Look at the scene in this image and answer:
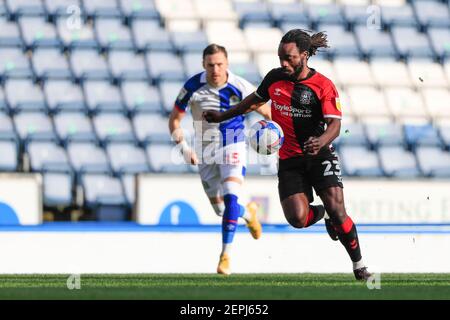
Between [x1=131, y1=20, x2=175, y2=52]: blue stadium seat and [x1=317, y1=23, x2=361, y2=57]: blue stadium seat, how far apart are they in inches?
87.0

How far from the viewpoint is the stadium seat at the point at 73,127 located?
44.7ft

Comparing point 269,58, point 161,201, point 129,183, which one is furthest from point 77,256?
point 269,58

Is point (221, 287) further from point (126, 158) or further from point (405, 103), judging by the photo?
A: point (405, 103)

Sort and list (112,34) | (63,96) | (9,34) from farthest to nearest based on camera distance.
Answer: (112,34) < (9,34) < (63,96)

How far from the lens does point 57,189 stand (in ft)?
42.6

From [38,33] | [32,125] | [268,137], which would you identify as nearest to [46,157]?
[32,125]

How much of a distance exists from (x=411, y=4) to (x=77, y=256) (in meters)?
8.26

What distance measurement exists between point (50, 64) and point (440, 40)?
228 inches

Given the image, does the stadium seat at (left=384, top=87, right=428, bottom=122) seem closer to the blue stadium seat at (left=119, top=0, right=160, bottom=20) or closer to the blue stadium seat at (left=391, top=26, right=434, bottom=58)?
the blue stadium seat at (left=391, top=26, right=434, bottom=58)

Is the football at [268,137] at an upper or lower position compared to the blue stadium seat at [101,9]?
lower

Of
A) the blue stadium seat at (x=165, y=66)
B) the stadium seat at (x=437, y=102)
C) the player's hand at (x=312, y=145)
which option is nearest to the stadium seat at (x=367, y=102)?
the stadium seat at (x=437, y=102)

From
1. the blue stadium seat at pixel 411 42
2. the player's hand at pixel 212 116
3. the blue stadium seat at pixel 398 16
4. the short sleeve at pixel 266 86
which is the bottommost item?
the player's hand at pixel 212 116

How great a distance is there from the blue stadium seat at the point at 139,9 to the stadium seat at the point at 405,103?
3.38 metres

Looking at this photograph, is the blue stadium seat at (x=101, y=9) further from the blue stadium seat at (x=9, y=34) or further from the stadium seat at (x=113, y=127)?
the stadium seat at (x=113, y=127)
